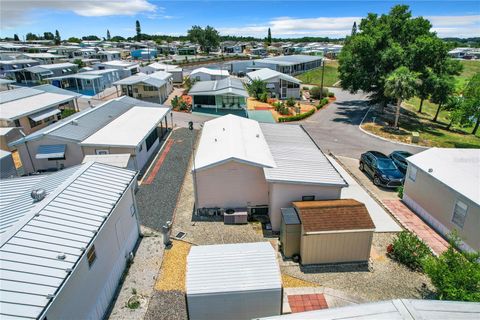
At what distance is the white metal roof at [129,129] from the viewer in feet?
70.0

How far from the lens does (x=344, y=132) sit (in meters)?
34.1

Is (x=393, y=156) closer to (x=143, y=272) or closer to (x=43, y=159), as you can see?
(x=143, y=272)

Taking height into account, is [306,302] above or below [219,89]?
below

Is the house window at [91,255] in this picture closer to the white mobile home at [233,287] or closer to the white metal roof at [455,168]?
the white mobile home at [233,287]

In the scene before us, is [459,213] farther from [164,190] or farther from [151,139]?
[151,139]

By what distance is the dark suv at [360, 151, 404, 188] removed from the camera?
21.2m

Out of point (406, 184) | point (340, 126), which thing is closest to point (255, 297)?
point (406, 184)

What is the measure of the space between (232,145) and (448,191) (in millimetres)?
11989

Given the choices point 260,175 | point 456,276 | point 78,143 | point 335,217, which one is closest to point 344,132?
point 260,175

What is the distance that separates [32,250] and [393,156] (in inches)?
959

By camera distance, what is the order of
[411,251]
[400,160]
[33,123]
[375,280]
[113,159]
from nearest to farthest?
[375,280]
[411,251]
[113,159]
[400,160]
[33,123]

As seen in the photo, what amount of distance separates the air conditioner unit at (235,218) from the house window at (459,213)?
10.8 m

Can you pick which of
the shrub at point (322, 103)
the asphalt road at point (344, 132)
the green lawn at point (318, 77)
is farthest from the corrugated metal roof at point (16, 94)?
the green lawn at point (318, 77)

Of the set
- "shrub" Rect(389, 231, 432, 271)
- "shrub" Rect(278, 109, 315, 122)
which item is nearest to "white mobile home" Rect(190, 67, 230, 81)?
"shrub" Rect(278, 109, 315, 122)
